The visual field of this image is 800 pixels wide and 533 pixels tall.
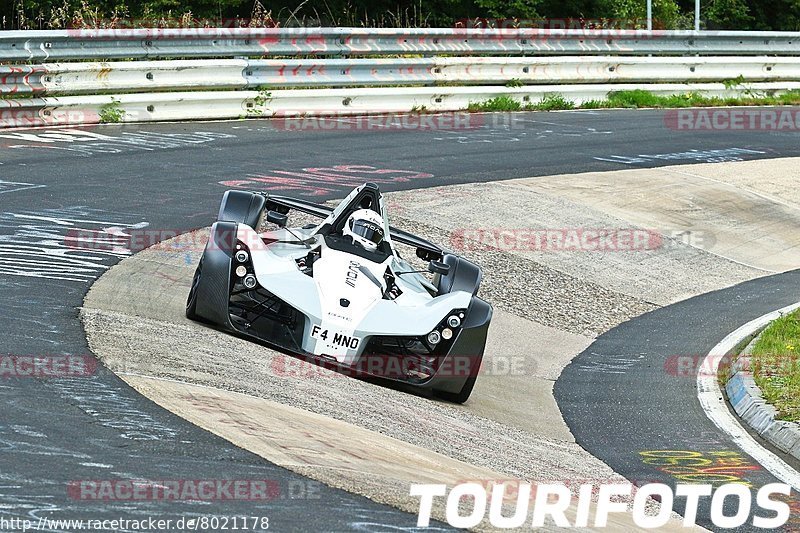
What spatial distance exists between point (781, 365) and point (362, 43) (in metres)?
12.3

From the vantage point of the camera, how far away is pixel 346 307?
8.46m

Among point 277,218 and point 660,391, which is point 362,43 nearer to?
point 277,218

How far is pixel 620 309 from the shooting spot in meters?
12.9

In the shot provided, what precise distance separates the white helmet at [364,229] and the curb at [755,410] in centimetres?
292

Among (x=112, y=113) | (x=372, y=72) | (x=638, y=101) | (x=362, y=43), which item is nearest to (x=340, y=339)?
(x=112, y=113)

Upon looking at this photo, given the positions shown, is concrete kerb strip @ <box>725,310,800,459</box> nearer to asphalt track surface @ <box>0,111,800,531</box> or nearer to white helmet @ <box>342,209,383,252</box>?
asphalt track surface @ <box>0,111,800,531</box>

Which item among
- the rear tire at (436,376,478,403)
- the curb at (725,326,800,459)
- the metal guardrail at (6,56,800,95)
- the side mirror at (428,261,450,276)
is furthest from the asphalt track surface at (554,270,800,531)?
the metal guardrail at (6,56,800,95)

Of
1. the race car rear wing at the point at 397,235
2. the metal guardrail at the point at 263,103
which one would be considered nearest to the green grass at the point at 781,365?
the race car rear wing at the point at 397,235

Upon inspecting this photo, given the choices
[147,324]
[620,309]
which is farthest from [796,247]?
[147,324]

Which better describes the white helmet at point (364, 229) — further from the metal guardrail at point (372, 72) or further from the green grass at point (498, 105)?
the green grass at point (498, 105)

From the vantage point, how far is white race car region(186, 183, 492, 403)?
27.6ft

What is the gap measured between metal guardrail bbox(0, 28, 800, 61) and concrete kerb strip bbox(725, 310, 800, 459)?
35.0 feet

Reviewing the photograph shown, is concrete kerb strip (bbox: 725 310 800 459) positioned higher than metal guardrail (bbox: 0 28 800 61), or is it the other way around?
metal guardrail (bbox: 0 28 800 61)

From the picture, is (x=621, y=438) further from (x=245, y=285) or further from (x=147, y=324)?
(x=147, y=324)
